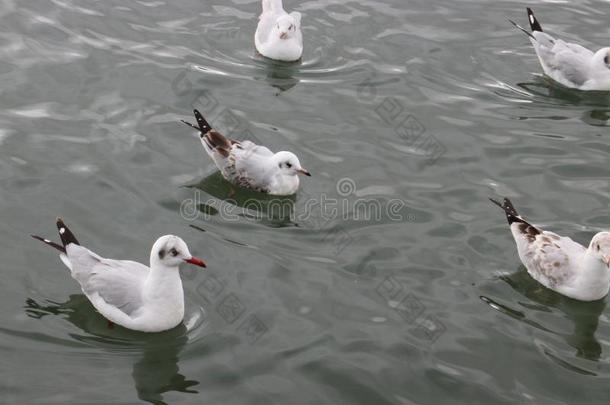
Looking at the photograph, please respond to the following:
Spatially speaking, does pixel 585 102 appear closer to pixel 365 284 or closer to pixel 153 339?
pixel 365 284

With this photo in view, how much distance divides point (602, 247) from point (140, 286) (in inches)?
173

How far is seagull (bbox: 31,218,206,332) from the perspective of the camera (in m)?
8.90

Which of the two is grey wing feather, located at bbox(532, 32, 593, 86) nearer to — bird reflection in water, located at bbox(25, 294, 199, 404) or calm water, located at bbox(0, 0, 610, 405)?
calm water, located at bbox(0, 0, 610, 405)

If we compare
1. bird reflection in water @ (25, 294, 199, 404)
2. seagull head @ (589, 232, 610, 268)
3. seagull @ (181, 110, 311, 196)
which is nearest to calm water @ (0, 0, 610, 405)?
bird reflection in water @ (25, 294, 199, 404)

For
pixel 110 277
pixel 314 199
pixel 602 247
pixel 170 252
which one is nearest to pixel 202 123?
pixel 314 199

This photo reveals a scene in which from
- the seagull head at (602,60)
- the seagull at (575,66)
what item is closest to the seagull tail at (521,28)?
the seagull at (575,66)

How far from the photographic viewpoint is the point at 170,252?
29.1 feet

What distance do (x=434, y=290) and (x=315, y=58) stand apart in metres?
5.91

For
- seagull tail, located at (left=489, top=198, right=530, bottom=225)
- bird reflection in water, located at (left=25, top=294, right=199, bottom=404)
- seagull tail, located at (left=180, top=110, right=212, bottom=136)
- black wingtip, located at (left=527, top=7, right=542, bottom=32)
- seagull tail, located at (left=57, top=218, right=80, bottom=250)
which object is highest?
black wingtip, located at (left=527, top=7, right=542, bottom=32)

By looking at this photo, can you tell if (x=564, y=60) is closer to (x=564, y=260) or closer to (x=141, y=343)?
(x=564, y=260)

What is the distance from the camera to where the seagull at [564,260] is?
32.1ft

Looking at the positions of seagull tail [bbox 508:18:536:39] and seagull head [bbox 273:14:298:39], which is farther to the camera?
seagull tail [bbox 508:18:536:39]

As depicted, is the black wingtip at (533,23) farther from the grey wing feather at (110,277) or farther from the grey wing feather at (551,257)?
the grey wing feather at (110,277)

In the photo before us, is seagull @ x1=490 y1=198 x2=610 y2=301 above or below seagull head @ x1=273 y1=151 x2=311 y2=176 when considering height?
below
